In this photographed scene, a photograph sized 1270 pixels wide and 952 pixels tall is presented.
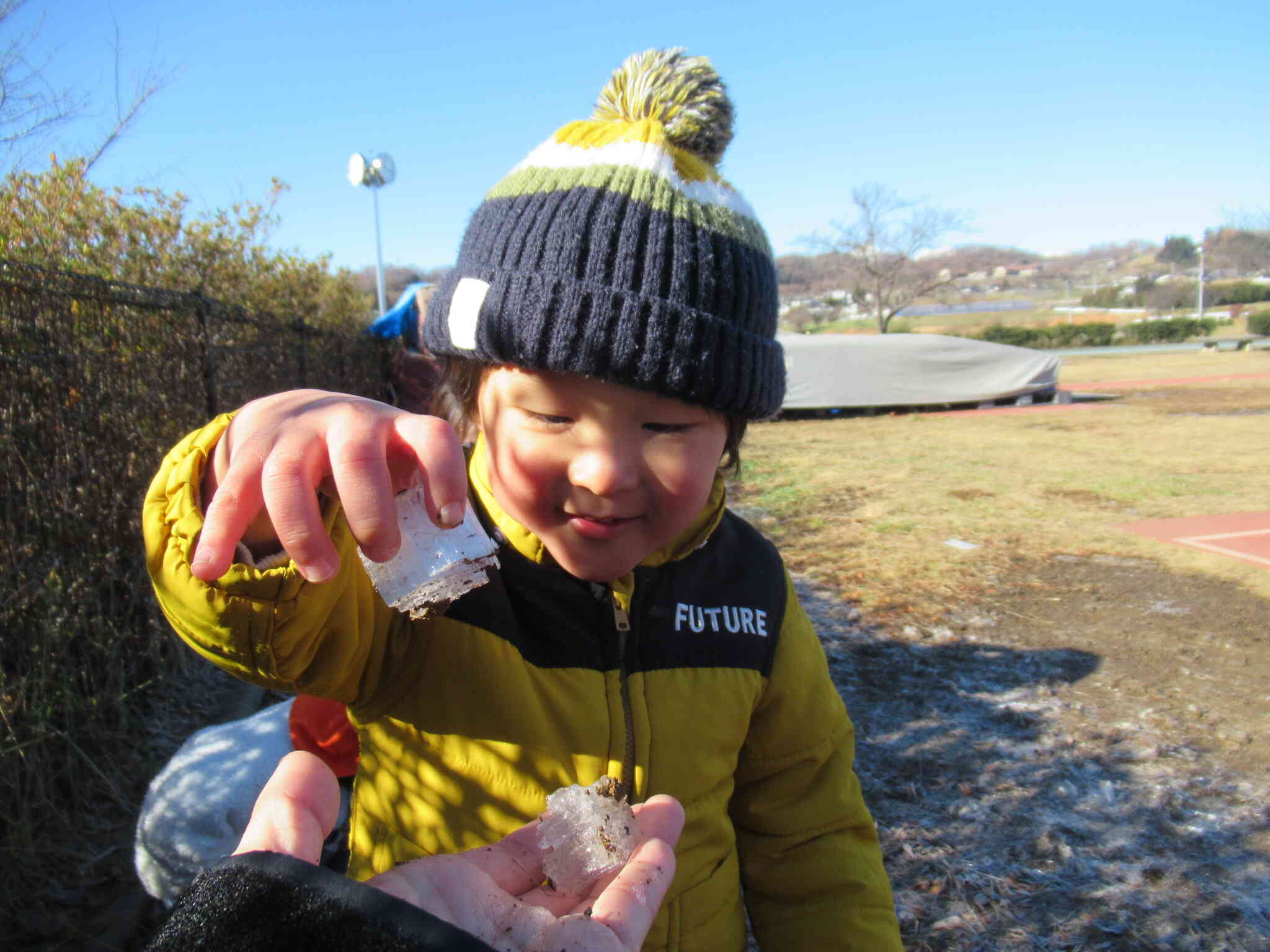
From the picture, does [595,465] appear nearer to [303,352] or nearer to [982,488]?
[303,352]

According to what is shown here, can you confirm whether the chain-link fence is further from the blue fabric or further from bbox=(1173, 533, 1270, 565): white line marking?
bbox=(1173, 533, 1270, 565): white line marking

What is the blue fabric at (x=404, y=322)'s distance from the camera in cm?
918

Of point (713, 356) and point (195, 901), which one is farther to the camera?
point (713, 356)

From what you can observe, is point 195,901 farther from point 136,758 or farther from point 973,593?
point 973,593

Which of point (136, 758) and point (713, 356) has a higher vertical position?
point (713, 356)

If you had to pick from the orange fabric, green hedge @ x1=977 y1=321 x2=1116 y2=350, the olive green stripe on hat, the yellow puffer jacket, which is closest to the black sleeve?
the yellow puffer jacket

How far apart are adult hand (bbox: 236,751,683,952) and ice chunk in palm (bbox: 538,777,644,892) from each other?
0.06 ft

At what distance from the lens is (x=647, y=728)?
1618mm

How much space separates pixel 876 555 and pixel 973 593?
1.01 metres

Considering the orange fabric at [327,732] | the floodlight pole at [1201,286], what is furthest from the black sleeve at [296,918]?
the floodlight pole at [1201,286]

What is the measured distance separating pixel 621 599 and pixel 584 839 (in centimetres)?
49

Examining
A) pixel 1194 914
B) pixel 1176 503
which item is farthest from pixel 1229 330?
pixel 1194 914

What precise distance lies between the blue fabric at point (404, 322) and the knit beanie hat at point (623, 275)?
296 inches

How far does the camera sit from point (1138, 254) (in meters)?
109
